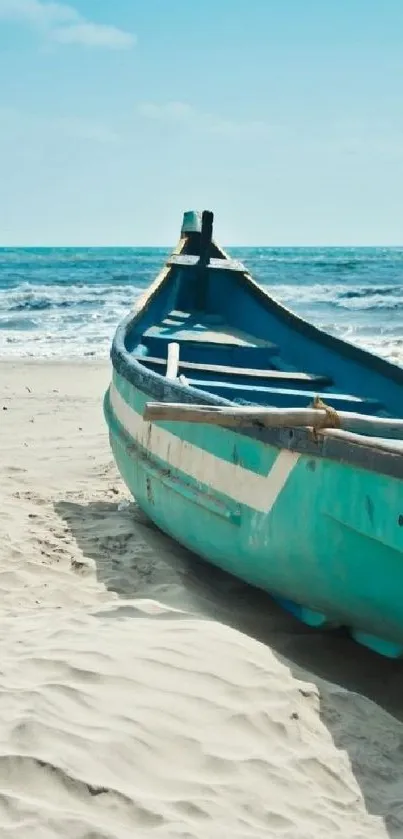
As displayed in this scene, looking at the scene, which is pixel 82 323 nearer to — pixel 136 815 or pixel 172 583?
pixel 172 583

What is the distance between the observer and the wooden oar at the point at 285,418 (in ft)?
10.6

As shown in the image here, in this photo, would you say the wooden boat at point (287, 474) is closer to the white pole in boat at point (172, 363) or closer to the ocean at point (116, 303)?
the white pole in boat at point (172, 363)

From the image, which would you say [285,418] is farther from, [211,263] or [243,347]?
[211,263]

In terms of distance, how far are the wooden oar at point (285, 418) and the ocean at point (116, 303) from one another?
33.7 feet

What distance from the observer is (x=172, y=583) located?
14.1 feet

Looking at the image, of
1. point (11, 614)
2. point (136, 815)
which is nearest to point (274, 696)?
point (136, 815)

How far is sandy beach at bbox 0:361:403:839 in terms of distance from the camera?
232cm

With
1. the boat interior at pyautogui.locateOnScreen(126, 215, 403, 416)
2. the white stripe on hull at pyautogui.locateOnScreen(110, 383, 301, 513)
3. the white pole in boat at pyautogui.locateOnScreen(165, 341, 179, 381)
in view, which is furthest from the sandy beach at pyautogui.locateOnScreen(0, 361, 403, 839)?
the boat interior at pyautogui.locateOnScreen(126, 215, 403, 416)

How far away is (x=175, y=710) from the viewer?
2775mm

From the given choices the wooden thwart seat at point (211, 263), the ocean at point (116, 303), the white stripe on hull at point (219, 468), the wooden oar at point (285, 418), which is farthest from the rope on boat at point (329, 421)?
the ocean at point (116, 303)

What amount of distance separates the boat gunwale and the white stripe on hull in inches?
3.9

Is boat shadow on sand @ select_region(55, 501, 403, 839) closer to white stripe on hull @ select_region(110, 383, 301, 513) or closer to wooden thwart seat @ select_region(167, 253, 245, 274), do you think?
white stripe on hull @ select_region(110, 383, 301, 513)

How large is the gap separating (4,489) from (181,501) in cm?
188

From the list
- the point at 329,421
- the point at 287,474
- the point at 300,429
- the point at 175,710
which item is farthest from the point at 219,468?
the point at 175,710
